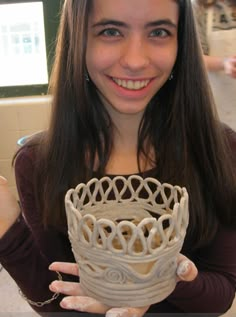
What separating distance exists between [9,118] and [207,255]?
155 centimetres

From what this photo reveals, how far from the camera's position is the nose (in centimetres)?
69

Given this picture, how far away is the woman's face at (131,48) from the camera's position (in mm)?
685

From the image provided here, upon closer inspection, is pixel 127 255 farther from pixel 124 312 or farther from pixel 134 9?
pixel 134 9

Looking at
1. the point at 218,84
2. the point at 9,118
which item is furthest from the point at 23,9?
the point at 218,84

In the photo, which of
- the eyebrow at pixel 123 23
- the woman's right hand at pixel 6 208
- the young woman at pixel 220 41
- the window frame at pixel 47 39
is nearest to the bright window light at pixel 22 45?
the window frame at pixel 47 39

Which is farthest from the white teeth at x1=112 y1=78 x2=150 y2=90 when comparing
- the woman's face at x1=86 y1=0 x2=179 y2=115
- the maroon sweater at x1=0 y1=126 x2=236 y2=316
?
the maroon sweater at x1=0 y1=126 x2=236 y2=316

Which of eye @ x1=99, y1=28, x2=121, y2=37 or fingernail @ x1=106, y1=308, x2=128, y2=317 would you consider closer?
fingernail @ x1=106, y1=308, x2=128, y2=317

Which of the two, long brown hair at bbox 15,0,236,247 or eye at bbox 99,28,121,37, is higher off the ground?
eye at bbox 99,28,121,37

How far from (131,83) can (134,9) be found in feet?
0.43

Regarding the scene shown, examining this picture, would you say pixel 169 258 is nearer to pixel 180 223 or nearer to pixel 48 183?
→ pixel 180 223

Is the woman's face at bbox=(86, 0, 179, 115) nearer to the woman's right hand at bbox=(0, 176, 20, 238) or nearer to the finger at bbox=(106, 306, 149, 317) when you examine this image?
the woman's right hand at bbox=(0, 176, 20, 238)

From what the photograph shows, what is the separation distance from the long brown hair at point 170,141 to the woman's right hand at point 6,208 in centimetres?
11

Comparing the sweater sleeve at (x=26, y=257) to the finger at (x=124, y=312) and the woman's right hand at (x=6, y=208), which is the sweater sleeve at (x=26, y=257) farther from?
the finger at (x=124, y=312)

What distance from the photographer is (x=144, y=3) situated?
2.20 ft
